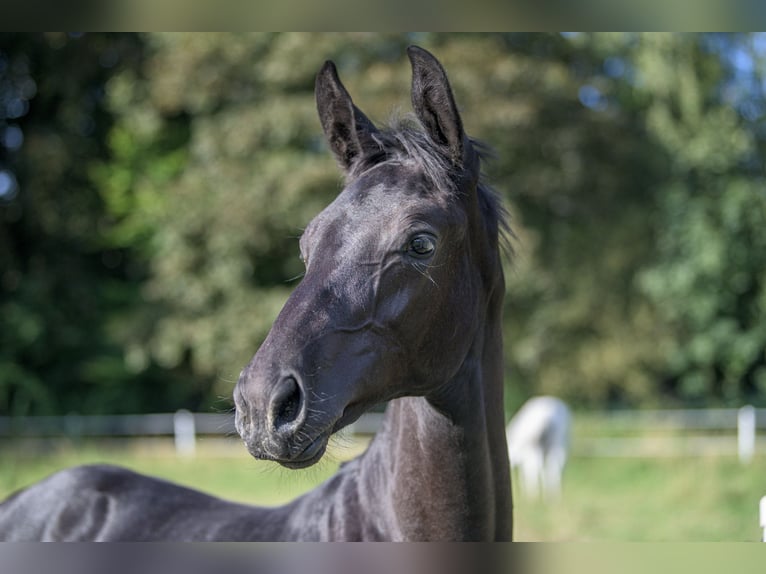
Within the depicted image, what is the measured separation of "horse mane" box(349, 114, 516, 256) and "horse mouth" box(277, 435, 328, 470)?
71 centimetres

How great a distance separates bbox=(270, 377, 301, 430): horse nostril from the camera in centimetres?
155

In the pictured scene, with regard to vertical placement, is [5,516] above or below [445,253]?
below

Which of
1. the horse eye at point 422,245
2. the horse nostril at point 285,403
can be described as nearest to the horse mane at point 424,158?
the horse eye at point 422,245


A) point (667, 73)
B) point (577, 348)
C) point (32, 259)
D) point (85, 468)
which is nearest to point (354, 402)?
point (85, 468)

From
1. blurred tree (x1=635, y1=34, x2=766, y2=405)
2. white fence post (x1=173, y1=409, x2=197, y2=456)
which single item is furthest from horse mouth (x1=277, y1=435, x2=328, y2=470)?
blurred tree (x1=635, y1=34, x2=766, y2=405)

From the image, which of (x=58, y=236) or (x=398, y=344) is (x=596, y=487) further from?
(x=58, y=236)

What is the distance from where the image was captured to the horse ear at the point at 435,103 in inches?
73.0

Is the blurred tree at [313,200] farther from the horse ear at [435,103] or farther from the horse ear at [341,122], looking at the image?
the horse ear at [435,103]

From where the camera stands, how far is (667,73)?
1430cm

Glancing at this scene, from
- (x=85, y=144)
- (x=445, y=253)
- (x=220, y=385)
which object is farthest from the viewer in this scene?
(x=85, y=144)

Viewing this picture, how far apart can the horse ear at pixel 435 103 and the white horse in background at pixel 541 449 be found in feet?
27.0

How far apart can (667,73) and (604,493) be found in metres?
8.64

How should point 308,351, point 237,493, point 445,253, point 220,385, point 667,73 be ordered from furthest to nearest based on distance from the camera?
point 220,385, point 667,73, point 237,493, point 445,253, point 308,351

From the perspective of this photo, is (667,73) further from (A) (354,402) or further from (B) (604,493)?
(A) (354,402)
